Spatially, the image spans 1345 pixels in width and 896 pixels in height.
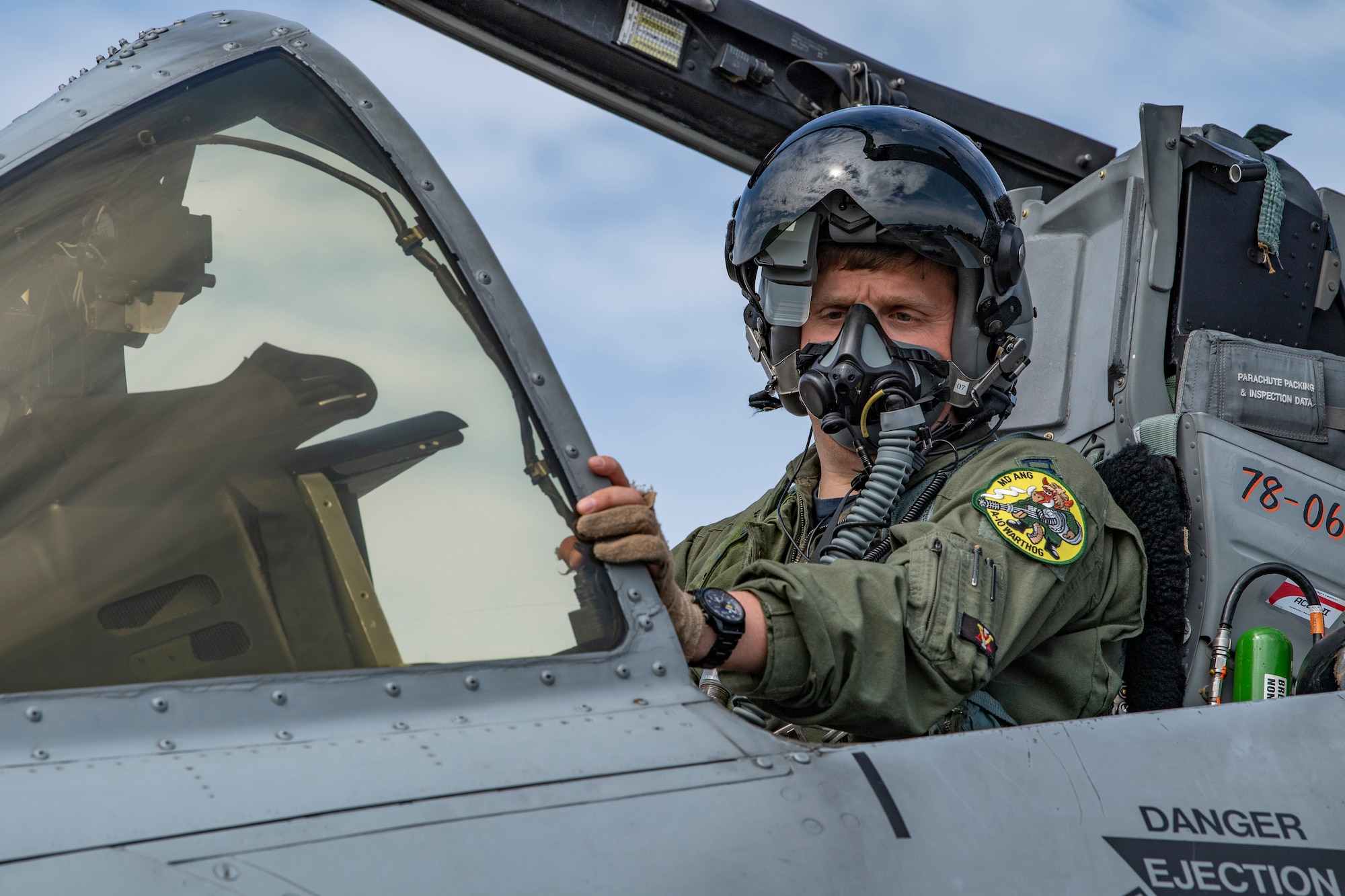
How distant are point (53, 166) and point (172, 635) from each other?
Result: 0.58 meters

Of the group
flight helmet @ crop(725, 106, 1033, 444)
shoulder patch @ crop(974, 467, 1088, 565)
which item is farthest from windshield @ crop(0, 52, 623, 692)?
flight helmet @ crop(725, 106, 1033, 444)

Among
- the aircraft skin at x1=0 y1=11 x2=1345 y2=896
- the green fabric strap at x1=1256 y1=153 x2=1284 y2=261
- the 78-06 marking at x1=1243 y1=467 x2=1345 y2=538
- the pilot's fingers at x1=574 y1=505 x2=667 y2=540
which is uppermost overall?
the green fabric strap at x1=1256 y1=153 x2=1284 y2=261

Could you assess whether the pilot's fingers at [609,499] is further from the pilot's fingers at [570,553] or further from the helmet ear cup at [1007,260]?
the helmet ear cup at [1007,260]

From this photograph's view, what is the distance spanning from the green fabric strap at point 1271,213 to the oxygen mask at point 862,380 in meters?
1.11

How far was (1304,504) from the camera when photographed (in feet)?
7.68

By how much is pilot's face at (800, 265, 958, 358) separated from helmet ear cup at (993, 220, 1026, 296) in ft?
0.26

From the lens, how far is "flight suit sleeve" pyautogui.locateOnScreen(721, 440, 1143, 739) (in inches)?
58.0

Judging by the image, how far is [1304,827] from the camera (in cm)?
133

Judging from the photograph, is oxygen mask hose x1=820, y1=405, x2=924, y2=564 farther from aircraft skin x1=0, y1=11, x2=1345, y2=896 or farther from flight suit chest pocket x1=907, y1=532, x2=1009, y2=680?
aircraft skin x1=0, y1=11, x2=1345, y2=896

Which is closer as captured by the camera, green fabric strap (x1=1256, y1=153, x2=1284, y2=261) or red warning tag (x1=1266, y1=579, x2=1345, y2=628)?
red warning tag (x1=1266, y1=579, x2=1345, y2=628)

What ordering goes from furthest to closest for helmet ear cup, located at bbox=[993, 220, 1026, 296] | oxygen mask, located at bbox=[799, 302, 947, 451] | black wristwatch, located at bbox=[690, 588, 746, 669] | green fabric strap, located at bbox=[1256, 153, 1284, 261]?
1. green fabric strap, located at bbox=[1256, 153, 1284, 261]
2. helmet ear cup, located at bbox=[993, 220, 1026, 296]
3. oxygen mask, located at bbox=[799, 302, 947, 451]
4. black wristwatch, located at bbox=[690, 588, 746, 669]

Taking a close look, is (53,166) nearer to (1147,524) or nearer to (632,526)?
(632,526)

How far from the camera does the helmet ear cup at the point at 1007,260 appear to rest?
220cm

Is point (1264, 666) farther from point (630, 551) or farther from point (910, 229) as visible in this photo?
point (630, 551)
